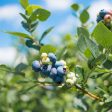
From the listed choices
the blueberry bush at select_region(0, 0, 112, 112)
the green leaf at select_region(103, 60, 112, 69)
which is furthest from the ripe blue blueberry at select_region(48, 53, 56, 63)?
the green leaf at select_region(103, 60, 112, 69)

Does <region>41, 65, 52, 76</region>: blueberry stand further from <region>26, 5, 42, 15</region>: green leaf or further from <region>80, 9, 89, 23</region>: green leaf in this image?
<region>80, 9, 89, 23</region>: green leaf

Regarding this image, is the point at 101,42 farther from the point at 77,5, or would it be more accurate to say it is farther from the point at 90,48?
the point at 77,5

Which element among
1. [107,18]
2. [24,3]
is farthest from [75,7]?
[107,18]

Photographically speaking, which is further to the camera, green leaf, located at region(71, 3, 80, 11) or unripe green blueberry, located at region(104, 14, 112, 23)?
green leaf, located at region(71, 3, 80, 11)

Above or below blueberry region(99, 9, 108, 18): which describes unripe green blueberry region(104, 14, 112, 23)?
below

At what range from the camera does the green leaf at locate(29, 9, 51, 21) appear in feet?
5.98

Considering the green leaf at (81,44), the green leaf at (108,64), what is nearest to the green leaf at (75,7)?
the green leaf at (108,64)

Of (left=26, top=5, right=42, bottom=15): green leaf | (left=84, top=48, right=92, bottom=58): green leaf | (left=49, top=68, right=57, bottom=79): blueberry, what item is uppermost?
(left=26, top=5, right=42, bottom=15): green leaf

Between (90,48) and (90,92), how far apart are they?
1.49 ft

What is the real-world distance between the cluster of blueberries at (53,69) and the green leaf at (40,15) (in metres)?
0.23

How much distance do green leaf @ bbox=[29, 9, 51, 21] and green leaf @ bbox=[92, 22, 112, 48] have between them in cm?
41

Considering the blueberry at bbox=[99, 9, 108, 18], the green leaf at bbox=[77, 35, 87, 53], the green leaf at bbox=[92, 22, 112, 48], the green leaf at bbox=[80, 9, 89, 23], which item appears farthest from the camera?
the green leaf at bbox=[80, 9, 89, 23]

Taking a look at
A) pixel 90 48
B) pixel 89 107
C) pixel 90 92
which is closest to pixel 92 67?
pixel 90 48

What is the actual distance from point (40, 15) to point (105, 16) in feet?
0.93
